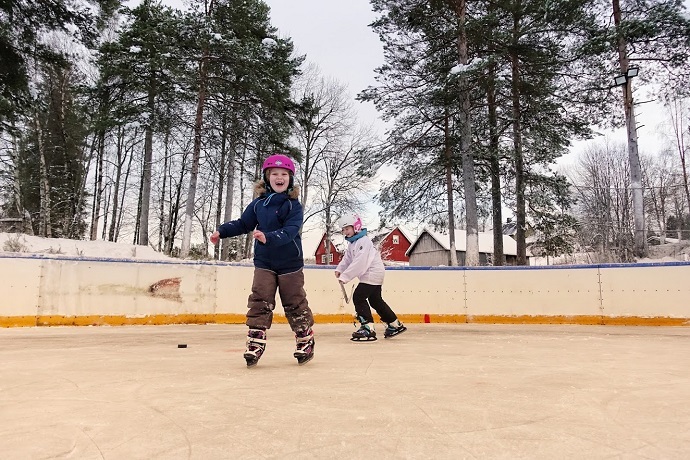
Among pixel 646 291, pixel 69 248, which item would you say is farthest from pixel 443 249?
pixel 69 248

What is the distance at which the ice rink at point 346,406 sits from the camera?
5.09 ft

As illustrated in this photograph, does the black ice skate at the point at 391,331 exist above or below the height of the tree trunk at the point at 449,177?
below

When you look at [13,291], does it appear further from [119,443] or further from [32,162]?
[32,162]

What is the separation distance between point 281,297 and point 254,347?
0.44 meters

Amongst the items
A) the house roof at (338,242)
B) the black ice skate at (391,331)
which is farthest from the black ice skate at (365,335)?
the house roof at (338,242)

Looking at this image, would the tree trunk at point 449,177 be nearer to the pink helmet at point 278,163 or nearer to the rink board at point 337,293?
the rink board at point 337,293

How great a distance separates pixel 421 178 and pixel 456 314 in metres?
A: 7.35

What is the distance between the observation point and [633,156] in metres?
12.1

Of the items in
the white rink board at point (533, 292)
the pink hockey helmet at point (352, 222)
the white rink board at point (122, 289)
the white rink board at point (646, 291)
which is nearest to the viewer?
the pink hockey helmet at point (352, 222)

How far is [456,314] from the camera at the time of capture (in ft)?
29.1

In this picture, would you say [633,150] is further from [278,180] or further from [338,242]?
[338,242]

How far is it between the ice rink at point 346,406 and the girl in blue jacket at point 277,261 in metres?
0.28

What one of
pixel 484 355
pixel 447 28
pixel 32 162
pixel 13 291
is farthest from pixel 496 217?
pixel 32 162

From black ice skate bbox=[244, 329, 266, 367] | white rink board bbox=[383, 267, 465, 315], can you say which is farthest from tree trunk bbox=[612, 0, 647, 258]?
black ice skate bbox=[244, 329, 266, 367]
